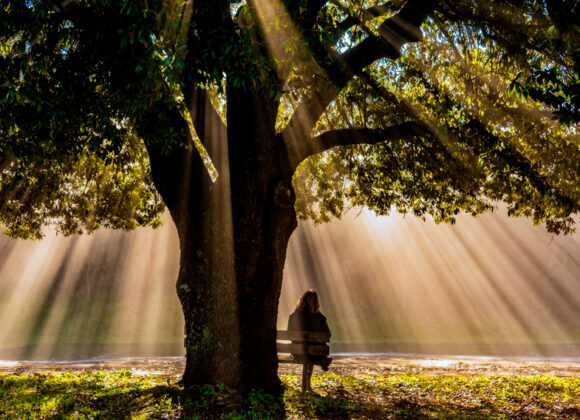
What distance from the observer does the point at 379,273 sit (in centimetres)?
5184

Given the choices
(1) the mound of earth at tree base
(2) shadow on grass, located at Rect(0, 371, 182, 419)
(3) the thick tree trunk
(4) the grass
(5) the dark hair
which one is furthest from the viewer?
(1) the mound of earth at tree base

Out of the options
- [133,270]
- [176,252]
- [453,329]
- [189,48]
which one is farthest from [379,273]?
[189,48]

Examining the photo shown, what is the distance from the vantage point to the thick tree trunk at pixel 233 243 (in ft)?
27.4

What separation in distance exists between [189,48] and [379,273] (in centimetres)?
4783

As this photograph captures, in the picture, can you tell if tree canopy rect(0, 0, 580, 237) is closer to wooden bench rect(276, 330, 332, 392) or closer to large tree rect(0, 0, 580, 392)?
large tree rect(0, 0, 580, 392)

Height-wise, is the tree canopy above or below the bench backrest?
above

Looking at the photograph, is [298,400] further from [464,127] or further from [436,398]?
[464,127]

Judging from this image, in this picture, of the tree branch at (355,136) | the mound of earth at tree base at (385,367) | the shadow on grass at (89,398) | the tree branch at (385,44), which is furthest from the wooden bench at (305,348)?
the tree branch at (385,44)

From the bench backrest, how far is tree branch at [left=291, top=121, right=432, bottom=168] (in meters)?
3.33

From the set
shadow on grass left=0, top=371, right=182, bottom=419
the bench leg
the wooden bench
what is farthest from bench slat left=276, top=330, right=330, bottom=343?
shadow on grass left=0, top=371, right=182, bottom=419

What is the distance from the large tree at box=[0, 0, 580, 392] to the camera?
244 inches

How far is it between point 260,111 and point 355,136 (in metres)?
2.35

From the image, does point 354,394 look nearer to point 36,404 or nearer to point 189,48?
point 36,404

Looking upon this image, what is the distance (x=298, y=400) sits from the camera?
8320mm
